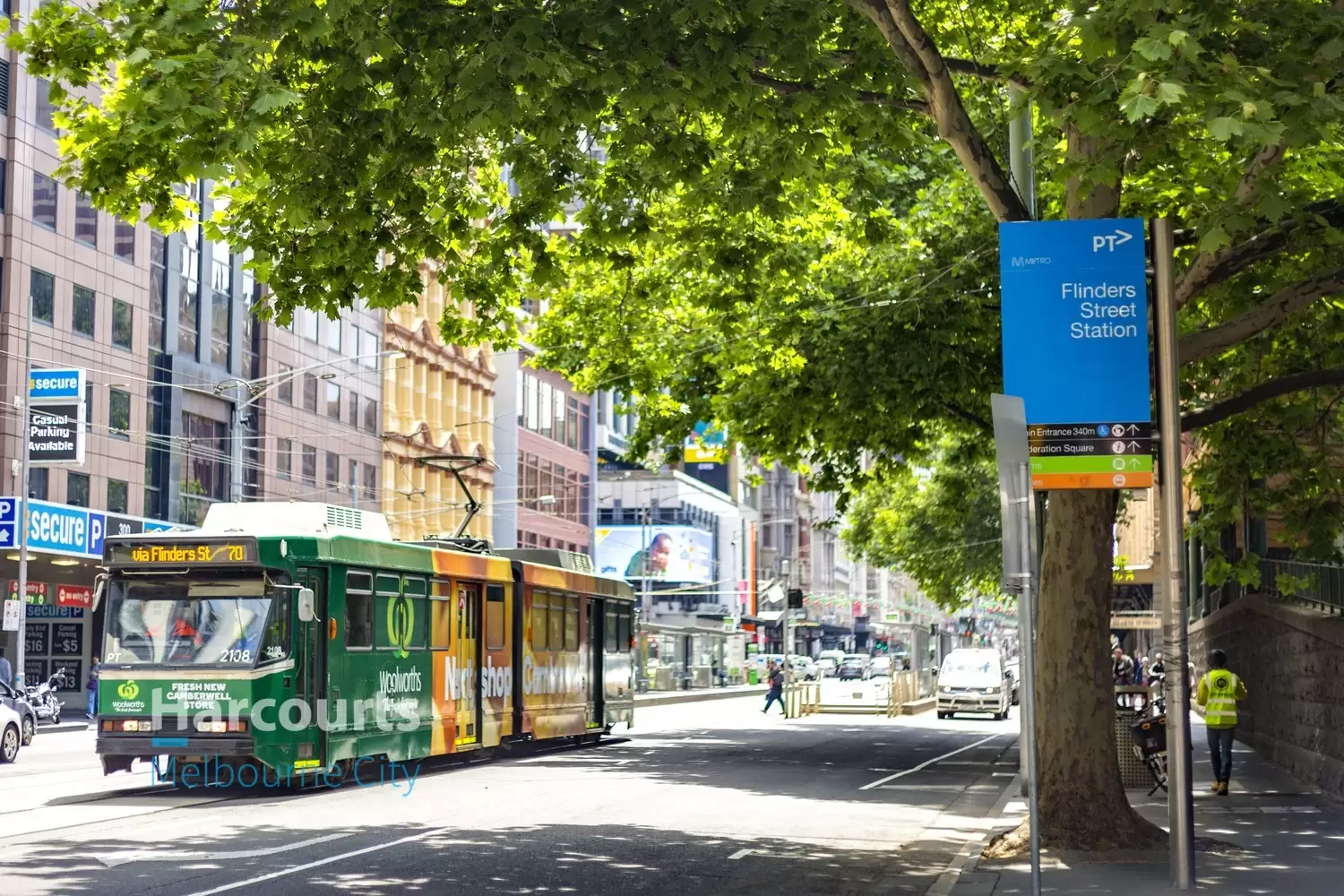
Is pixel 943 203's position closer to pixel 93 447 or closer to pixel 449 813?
pixel 449 813

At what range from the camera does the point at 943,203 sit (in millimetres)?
24969

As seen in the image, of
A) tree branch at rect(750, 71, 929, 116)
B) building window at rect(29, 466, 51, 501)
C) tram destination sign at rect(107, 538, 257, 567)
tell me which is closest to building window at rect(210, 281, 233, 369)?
building window at rect(29, 466, 51, 501)

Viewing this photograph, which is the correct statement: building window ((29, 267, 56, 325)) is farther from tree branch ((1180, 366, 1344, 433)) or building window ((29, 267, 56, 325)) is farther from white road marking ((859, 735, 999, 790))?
tree branch ((1180, 366, 1344, 433))

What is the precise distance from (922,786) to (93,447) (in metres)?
27.8

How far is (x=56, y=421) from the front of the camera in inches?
1599

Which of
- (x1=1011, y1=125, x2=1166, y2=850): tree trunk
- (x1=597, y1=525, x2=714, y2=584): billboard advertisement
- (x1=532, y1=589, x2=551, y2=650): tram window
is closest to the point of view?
(x1=1011, y1=125, x2=1166, y2=850): tree trunk

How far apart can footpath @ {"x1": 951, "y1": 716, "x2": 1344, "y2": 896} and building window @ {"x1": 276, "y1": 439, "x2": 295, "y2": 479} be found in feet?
122

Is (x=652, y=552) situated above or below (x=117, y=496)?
above

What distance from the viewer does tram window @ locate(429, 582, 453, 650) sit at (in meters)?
23.2

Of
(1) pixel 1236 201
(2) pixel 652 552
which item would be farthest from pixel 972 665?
(2) pixel 652 552

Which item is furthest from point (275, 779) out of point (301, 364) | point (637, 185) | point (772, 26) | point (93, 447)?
point (301, 364)

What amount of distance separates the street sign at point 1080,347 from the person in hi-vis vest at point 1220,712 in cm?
941

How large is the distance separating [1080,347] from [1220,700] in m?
10.0

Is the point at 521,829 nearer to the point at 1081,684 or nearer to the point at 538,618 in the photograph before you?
the point at 1081,684
